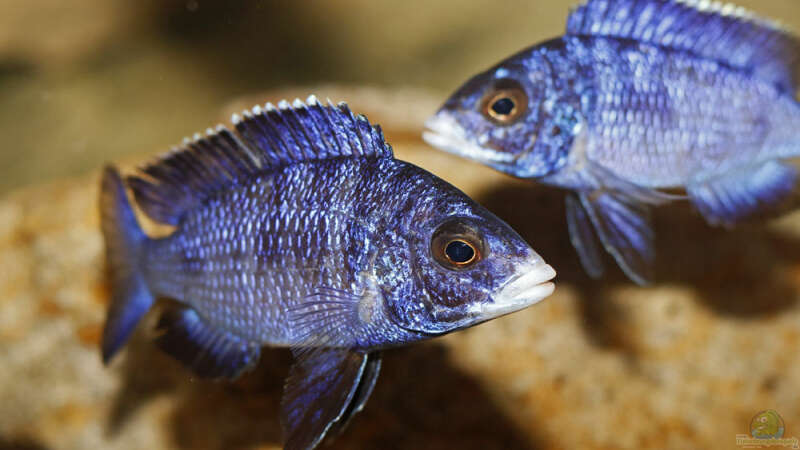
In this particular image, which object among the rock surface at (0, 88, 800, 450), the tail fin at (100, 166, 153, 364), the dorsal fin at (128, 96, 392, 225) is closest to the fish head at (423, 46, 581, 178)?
the rock surface at (0, 88, 800, 450)

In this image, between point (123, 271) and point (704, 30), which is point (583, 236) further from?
point (123, 271)

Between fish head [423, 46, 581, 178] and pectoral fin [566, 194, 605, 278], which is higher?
fish head [423, 46, 581, 178]

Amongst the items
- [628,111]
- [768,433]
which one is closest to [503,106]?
[628,111]

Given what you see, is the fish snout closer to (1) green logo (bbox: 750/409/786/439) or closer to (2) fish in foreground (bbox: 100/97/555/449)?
(2) fish in foreground (bbox: 100/97/555/449)

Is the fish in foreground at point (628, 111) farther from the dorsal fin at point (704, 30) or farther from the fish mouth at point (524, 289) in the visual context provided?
the fish mouth at point (524, 289)

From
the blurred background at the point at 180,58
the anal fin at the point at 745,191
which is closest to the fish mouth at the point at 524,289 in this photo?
the anal fin at the point at 745,191
